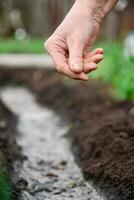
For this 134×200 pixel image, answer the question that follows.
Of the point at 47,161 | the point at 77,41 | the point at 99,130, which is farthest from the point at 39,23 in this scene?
the point at 77,41

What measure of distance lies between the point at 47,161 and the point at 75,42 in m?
2.22

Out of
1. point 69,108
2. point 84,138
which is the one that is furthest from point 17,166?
point 69,108

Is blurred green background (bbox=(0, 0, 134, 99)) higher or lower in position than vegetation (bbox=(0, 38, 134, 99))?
higher

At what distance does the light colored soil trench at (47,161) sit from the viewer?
4.25 meters

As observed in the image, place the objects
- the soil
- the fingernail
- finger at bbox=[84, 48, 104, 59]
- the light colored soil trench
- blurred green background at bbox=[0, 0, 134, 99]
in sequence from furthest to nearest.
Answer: blurred green background at bbox=[0, 0, 134, 99] → the light colored soil trench → the soil → finger at bbox=[84, 48, 104, 59] → the fingernail

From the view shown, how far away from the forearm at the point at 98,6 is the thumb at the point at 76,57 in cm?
26

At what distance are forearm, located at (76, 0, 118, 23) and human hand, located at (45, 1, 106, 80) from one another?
1cm

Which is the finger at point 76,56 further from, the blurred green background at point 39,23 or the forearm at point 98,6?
the blurred green background at point 39,23

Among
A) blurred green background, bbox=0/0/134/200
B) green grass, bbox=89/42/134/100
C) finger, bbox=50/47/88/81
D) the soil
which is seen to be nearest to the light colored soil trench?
the soil

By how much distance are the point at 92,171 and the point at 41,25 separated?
18587 mm

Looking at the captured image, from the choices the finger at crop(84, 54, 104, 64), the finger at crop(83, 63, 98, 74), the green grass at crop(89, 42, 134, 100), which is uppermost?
the green grass at crop(89, 42, 134, 100)

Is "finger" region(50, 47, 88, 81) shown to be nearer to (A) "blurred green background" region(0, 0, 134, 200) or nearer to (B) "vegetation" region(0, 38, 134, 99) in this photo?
(B) "vegetation" region(0, 38, 134, 99)

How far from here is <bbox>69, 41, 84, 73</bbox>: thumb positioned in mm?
3050

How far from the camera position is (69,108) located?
724cm
